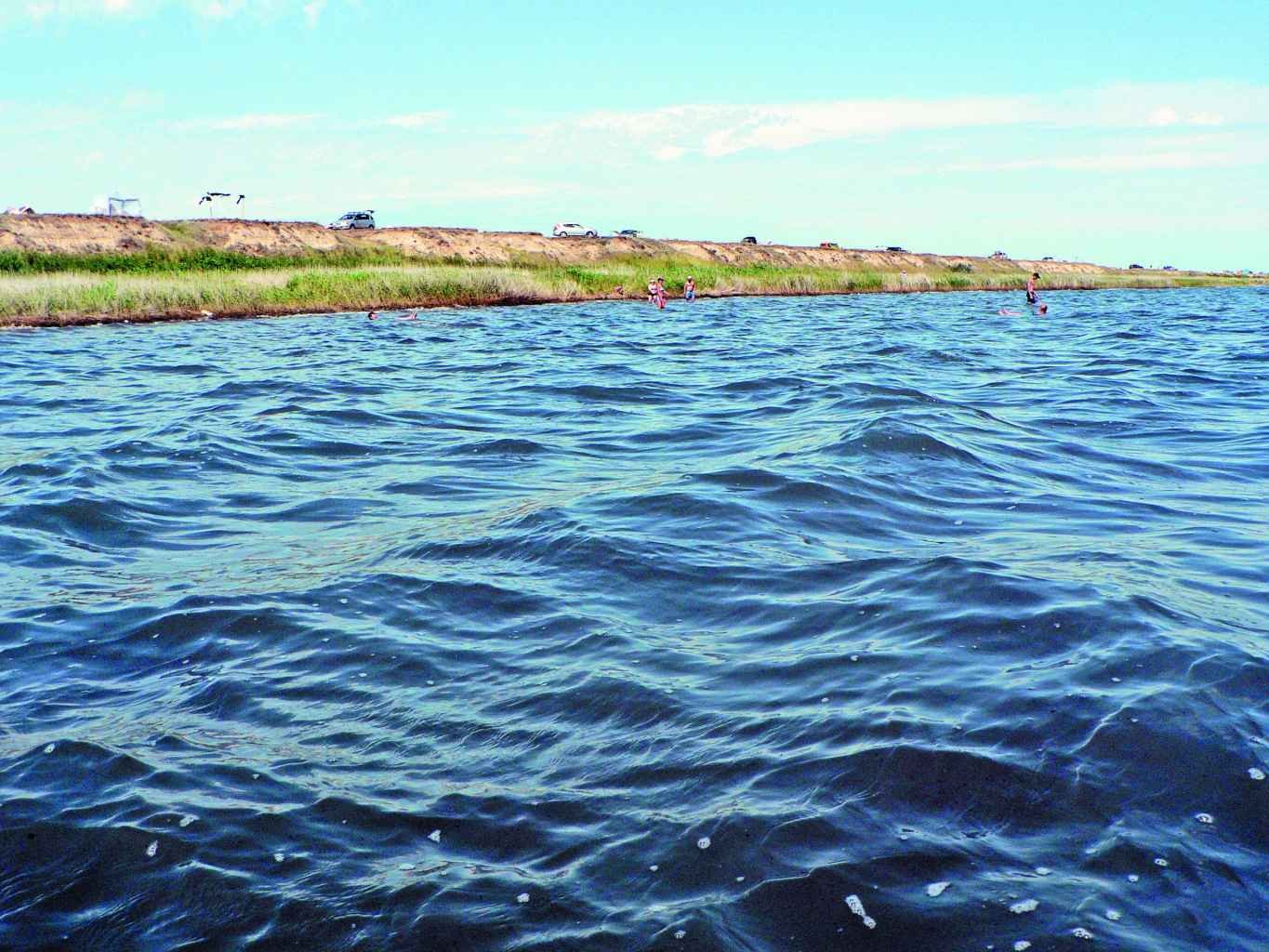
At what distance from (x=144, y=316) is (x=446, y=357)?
1452 cm

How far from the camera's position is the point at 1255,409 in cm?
1504

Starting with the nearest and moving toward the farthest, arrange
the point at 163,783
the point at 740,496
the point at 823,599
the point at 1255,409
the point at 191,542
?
the point at 163,783, the point at 823,599, the point at 191,542, the point at 740,496, the point at 1255,409

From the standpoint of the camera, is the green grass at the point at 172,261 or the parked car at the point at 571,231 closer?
the green grass at the point at 172,261

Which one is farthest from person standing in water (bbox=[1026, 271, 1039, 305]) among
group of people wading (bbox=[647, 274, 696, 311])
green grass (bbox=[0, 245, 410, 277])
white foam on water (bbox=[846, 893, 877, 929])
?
white foam on water (bbox=[846, 893, 877, 929])

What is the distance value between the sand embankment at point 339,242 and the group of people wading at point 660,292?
53.9 feet

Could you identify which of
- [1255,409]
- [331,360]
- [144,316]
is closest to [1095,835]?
[1255,409]

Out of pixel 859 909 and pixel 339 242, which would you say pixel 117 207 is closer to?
pixel 339 242

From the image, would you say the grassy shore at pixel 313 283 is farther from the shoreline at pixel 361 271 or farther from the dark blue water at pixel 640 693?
the dark blue water at pixel 640 693

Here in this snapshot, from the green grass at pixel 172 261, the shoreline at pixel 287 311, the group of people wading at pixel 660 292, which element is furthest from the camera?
the green grass at pixel 172 261

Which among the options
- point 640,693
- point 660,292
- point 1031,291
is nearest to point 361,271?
point 660,292

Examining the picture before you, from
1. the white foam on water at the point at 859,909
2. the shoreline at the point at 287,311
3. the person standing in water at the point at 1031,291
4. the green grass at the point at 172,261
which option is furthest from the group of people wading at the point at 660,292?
the white foam on water at the point at 859,909

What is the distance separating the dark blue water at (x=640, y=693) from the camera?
12.0 feet

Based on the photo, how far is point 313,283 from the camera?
38625mm

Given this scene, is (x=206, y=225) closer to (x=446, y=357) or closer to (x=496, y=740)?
(x=446, y=357)
